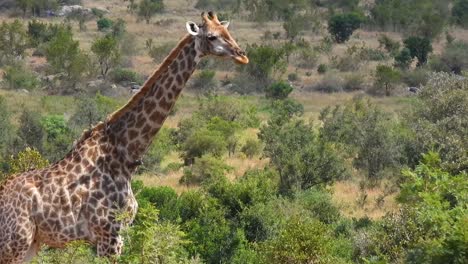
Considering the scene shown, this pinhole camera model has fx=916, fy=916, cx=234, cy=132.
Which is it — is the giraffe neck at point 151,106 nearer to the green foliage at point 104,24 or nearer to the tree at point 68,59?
the tree at point 68,59

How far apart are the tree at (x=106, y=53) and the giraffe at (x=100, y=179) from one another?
32896 mm

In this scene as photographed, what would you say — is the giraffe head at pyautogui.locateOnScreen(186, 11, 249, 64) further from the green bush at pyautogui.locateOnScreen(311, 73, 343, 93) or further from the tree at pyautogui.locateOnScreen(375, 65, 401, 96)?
the green bush at pyautogui.locateOnScreen(311, 73, 343, 93)

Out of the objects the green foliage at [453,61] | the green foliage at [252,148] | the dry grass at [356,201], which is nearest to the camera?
the dry grass at [356,201]

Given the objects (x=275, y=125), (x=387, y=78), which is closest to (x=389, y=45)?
(x=387, y=78)

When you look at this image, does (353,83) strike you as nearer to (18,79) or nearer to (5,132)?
(18,79)

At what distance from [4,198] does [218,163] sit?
13.1 m

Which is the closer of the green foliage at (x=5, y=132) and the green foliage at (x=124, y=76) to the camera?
the green foliage at (x=5, y=132)

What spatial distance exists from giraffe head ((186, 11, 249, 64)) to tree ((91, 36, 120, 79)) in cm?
3325

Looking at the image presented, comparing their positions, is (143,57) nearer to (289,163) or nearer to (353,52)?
(353,52)

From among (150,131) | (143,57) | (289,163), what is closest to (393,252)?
(150,131)

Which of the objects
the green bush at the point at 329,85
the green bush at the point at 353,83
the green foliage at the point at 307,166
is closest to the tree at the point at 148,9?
the green bush at the point at 329,85

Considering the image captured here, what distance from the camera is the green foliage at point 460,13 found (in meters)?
58.8

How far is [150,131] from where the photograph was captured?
8.56 metres

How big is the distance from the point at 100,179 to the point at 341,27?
45938mm
